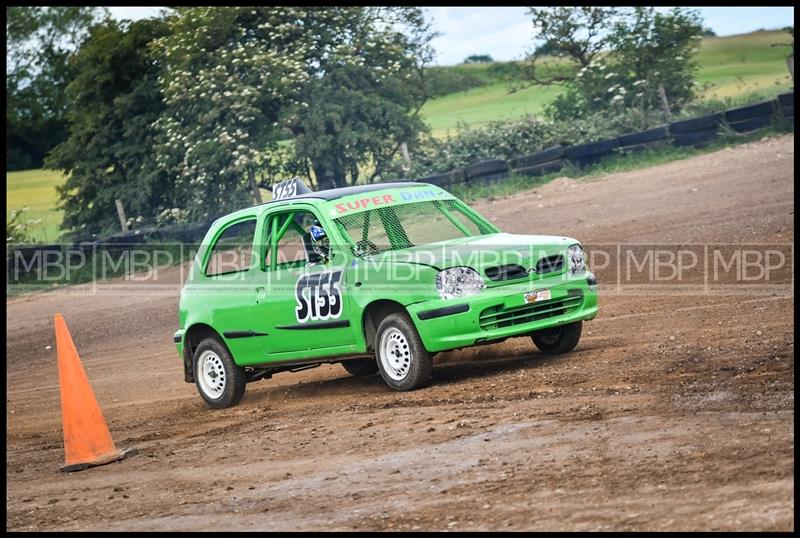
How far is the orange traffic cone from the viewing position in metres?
9.64

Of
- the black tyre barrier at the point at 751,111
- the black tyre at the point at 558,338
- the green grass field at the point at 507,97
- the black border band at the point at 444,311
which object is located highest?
the green grass field at the point at 507,97

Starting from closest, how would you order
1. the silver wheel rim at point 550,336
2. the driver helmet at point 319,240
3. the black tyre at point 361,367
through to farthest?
the driver helmet at point 319,240, the silver wheel rim at point 550,336, the black tyre at point 361,367

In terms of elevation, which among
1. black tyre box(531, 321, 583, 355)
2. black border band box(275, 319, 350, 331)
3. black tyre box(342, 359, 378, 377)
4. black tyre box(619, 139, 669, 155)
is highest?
black tyre box(619, 139, 669, 155)

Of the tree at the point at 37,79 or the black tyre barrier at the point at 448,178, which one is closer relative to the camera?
the black tyre barrier at the point at 448,178

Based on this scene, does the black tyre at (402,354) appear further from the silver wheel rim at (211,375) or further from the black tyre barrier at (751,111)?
the black tyre barrier at (751,111)

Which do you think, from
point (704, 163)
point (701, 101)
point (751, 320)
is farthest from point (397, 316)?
point (701, 101)

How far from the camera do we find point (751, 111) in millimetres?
24453

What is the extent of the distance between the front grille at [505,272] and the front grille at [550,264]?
0.55ft

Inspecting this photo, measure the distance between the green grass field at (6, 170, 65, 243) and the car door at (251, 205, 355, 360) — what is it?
27.7m

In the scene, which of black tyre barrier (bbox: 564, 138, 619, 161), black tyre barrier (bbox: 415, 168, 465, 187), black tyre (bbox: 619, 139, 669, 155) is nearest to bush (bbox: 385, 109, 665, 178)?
black tyre barrier (bbox: 415, 168, 465, 187)

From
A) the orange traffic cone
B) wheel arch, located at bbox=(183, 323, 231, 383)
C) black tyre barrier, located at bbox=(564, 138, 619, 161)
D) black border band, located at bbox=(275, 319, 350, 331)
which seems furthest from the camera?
black tyre barrier, located at bbox=(564, 138, 619, 161)

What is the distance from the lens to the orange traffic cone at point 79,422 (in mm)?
9641

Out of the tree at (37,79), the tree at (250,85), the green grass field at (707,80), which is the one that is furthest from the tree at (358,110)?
the tree at (37,79)

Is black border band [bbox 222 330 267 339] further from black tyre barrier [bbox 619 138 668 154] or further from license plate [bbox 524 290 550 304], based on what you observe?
black tyre barrier [bbox 619 138 668 154]
